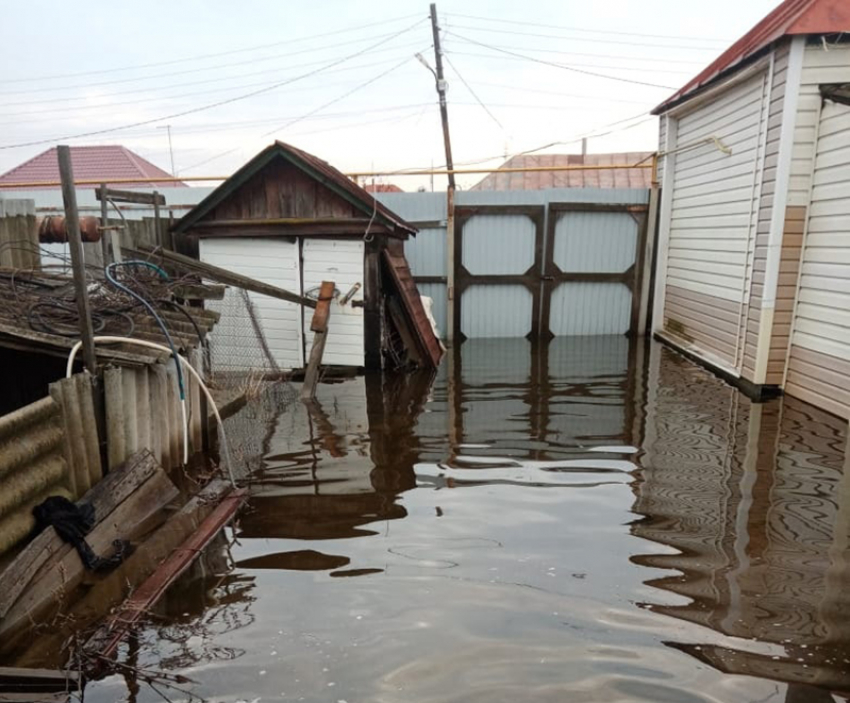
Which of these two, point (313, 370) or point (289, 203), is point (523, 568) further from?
point (289, 203)

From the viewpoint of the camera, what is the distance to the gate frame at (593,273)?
11562mm

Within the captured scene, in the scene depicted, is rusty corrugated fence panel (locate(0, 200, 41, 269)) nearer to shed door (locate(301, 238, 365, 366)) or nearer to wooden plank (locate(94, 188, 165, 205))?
wooden plank (locate(94, 188, 165, 205))

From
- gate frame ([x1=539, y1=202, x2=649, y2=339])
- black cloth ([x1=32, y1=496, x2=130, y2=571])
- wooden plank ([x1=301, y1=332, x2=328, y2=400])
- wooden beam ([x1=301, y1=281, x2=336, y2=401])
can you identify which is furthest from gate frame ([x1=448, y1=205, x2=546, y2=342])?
black cloth ([x1=32, y1=496, x2=130, y2=571])

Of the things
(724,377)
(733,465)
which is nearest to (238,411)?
(733,465)

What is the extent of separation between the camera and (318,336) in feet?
26.1

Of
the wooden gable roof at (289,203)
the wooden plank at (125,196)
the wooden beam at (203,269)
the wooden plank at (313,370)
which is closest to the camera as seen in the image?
the wooden plank at (125,196)

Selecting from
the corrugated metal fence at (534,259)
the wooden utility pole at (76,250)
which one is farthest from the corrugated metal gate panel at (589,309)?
the wooden utility pole at (76,250)

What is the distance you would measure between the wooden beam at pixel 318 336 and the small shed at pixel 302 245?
0.38 m

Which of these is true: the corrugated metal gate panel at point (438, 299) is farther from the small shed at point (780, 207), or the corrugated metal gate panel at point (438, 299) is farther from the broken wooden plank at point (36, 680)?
the broken wooden plank at point (36, 680)

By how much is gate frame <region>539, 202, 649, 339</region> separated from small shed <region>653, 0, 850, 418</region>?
1.95m

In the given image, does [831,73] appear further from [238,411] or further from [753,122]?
[238,411]

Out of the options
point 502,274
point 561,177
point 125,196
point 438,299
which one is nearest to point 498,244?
point 502,274

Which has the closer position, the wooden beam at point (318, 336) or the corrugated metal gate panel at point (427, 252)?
the wooden beam at point (318, 336)

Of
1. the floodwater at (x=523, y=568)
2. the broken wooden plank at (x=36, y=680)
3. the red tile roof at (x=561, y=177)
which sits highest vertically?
the red tile roof at (x=561, y=177)
